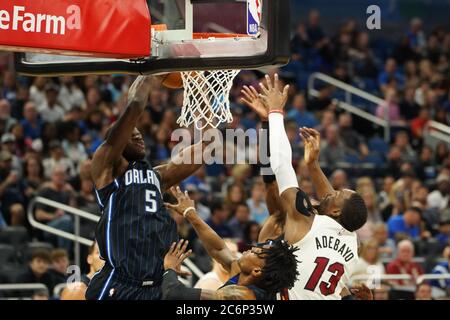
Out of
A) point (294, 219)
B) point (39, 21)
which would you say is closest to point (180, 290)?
point (294, 219)

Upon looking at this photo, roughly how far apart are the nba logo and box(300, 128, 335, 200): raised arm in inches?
35.8

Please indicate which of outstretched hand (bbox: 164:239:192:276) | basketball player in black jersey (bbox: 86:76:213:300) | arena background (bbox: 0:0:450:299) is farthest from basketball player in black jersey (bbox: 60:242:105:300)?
arena background (bbox: 0:0:450:299)

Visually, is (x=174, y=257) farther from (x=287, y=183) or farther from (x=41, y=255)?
(x=41, y=255)

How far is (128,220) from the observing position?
6.37 m

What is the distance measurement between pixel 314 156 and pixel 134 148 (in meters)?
1.20

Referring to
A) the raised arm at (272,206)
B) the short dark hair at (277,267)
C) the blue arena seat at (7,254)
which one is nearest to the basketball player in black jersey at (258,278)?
the short dark hair at (277,267)

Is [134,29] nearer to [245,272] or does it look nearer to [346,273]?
[245,272]

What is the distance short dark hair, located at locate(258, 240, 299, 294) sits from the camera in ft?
20.5

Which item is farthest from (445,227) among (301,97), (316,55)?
(316,55)

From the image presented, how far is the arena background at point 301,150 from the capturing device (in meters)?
11.2

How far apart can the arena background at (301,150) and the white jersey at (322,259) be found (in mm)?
3884

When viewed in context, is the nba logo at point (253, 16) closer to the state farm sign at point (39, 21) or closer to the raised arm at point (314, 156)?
the raised arm at point (314, 156)
